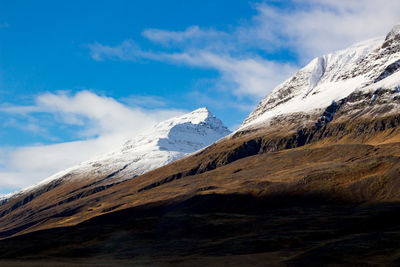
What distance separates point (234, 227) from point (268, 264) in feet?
168

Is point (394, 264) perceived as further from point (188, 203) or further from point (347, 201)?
point (188, 203)

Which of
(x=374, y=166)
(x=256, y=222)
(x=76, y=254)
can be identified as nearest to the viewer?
(x=76, y=254)

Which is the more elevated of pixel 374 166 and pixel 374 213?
pixel 374 166

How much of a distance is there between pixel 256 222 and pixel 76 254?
53.3 meters

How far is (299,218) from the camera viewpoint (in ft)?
456

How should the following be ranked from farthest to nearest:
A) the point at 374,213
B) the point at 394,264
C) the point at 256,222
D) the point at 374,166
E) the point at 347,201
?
the point at 374,166 → the point at 347,201 → the point at 256,222 → the point at 374,213 → the point at 394,264

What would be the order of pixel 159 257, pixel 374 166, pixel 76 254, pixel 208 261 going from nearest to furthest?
pixel 208 261, pixel 159 257, pixel 76 254, pixel 374 166

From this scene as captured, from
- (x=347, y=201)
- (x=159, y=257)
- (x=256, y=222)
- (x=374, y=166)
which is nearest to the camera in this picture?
(x=159, y=257)

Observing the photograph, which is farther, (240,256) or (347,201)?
(347,201)

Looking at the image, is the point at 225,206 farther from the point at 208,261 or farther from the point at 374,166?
the point at 208,261

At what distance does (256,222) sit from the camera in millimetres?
138000

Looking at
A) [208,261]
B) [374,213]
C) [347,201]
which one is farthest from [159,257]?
[347,201]

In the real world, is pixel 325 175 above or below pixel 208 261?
above

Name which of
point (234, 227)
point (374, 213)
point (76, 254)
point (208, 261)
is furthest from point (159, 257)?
point (374, 213)
